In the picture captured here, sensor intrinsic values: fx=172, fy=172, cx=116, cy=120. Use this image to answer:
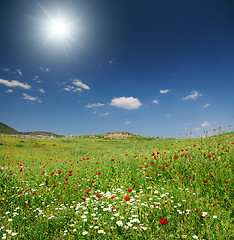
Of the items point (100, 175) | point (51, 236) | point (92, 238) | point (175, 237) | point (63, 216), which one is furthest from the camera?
point (100, 175)

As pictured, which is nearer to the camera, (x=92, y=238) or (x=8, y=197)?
(x=92, y=238)

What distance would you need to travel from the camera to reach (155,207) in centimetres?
427

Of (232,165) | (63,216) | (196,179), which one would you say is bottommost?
(63,216)

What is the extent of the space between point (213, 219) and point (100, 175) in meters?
4.72

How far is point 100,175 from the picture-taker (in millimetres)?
7566

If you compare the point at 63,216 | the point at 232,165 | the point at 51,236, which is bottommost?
the point at 51,236

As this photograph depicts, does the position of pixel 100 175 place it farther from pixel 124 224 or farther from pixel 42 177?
pixel 124 224

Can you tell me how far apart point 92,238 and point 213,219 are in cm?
270

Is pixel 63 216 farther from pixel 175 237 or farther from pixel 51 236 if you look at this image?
pixel 175 237

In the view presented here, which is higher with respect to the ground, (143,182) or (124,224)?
(143,182)

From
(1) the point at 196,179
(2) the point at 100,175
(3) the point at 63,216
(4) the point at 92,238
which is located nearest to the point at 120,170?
(2) the point at 100,175

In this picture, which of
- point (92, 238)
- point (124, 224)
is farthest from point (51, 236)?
point (124, 224)

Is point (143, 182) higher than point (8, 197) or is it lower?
higher

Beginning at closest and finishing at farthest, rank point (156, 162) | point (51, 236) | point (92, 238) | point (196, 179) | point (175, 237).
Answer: point (175, 237)
point (92, 238)
point (51, 236)
point (196, 179)
point (156, 162)
